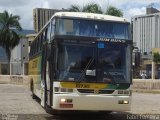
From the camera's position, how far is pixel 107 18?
14469 mm

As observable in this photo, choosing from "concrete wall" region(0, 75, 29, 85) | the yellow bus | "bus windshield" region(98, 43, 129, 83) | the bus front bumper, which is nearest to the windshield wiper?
the yellow bus

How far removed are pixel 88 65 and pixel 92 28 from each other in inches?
54.0

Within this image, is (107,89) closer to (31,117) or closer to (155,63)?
(31,117)

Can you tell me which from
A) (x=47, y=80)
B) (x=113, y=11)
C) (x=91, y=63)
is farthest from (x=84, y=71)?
(x=113, y=11)

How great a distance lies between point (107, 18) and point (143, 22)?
94.9 m

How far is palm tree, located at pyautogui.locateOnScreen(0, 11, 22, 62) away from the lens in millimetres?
72375

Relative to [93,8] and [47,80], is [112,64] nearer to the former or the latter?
[47,80]

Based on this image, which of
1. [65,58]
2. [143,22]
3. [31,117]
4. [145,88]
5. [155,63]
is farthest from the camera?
[143,22]

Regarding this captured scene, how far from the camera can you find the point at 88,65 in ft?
44.8

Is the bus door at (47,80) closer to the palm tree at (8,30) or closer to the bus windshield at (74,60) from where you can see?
the bus windshield at (74,60)

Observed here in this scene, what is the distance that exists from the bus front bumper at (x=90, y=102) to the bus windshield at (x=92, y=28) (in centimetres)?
207

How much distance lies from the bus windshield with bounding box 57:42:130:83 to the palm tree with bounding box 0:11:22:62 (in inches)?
2345

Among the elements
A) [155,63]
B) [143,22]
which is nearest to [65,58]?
[155,63]

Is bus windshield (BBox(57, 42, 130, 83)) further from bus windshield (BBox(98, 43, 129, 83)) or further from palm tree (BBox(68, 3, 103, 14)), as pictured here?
palm tree (BBox(68, 3, 103, 14))
